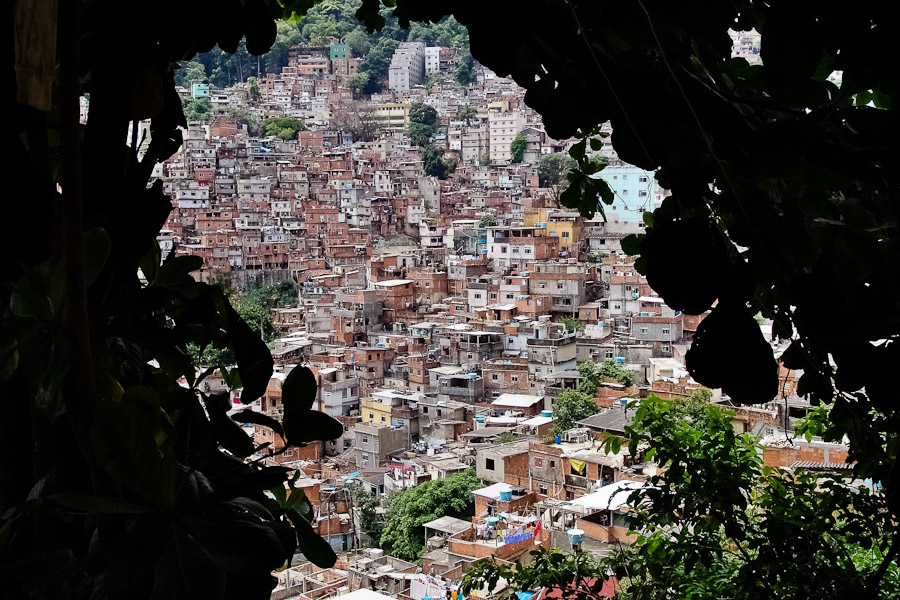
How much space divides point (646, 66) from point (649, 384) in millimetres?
10213

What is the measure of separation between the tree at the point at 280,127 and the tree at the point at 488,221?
750 cm

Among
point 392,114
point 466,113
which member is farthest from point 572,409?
point 392,114

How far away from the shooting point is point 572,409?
938 cm

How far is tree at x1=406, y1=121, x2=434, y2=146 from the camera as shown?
2281 centimetres

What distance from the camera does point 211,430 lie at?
17.3 inches

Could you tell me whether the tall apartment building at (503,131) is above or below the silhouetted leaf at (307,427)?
above

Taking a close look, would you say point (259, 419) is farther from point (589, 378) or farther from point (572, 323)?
point (572, 323)

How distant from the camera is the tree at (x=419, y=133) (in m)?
22.8

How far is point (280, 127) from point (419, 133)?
381 cm

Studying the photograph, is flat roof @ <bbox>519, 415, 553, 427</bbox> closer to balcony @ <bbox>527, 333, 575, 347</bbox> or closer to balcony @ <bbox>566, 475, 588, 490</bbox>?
balcony @ <bbox>566, 475, 588, 490</bbox>

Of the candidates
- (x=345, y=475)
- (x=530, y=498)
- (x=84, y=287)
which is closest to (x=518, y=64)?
(x=84, y=287)

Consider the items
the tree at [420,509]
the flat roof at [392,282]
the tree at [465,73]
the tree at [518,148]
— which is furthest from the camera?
the tree at [465,73]

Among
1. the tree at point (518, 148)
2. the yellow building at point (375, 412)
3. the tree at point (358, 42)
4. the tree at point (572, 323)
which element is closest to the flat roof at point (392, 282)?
the tree at point (572, 323)

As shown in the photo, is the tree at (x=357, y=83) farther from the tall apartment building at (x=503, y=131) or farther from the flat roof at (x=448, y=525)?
the flat roof at (x=448, y=525)
